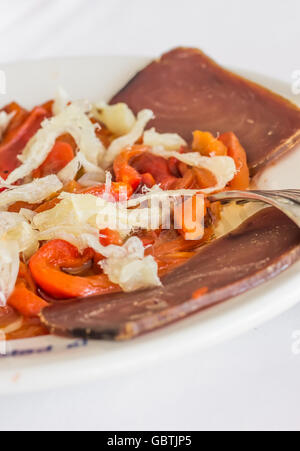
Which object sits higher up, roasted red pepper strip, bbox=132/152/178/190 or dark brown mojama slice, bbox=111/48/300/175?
dark brown mojama slice, bbox=111/48/300/175

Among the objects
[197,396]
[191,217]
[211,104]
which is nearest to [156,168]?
[191,217]

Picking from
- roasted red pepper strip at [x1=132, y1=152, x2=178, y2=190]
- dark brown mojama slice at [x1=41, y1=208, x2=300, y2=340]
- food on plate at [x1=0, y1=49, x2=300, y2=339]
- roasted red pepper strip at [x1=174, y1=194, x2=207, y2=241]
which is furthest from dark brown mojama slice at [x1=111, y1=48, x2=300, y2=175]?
dark brown mojama slice at [x1=41, y1=208, x2=300, y2=340]

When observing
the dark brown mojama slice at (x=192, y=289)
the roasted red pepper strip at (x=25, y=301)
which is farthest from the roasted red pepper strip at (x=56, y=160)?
the dark brown mojama slice at (x=192, y=289)

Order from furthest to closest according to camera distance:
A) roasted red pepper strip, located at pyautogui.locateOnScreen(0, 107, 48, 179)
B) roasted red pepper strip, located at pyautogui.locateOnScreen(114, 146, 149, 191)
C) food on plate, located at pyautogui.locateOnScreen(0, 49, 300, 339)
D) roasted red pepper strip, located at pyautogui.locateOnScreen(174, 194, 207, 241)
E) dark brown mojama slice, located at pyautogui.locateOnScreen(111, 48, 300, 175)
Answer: roasted red pepper strip, located at pyautogui.locateOnScreen(0, 107, 48, 179)
dark brown mojama slice, located at pyautogui.locateOnScreen(111, 48, 300, 175)
roasted red pepper strip, located at pyautogui.locateOnScreen(114, 146, 149, 191)
roasted red pepper strip, located at pyautogui.locateOnScreen(174, 194, 207, 241)
food on plate, located at pyautogui.locateOnScreen(0, 49, 300, 339)

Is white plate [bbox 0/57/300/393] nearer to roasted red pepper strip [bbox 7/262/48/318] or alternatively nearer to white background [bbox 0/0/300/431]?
roasted red pepper strip [bbox 7/262/48/318]

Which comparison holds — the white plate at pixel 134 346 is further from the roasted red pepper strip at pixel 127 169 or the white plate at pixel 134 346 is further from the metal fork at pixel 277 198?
the roasted red pepper strip at pixel 127 169

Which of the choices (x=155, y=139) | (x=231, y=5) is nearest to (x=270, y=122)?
(x=155, y=139)

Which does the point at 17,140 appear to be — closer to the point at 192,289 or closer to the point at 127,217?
the point at 127,217

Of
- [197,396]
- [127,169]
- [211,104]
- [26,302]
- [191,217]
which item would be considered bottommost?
[197,396]
